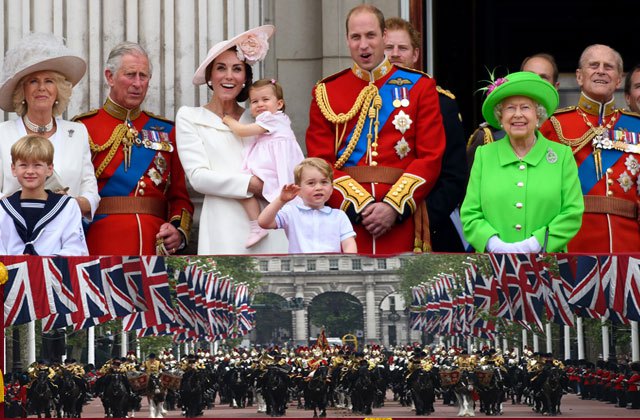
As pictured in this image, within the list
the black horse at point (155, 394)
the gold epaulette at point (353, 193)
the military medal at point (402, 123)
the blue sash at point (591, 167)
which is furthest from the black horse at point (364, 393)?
the blue sash at point (591, 167)

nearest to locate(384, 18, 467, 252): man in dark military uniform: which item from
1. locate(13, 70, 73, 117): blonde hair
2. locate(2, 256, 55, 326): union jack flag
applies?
locate(13, 70, 73, 117): blonde hair

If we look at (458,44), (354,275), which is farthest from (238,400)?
(458,44)

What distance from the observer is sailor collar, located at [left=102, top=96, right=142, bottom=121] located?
8398 millimetres

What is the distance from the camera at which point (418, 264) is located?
675cm

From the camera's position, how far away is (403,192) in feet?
25.4

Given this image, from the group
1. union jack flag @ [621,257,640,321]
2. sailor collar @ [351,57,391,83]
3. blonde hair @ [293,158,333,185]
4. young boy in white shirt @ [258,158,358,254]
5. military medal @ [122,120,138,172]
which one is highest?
sailor collar @ [351,57,391,83]

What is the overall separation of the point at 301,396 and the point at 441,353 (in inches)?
23.8

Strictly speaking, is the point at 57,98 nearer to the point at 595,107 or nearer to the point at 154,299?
the point at 154,299

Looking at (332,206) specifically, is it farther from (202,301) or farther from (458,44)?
(458,44)

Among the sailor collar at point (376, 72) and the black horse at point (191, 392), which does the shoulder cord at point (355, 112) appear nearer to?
the sailor collar at point (376, 72)

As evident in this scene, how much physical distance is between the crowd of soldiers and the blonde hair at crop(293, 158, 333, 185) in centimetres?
105

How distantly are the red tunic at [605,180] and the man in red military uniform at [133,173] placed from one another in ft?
6.29

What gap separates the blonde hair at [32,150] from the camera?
24.2ft

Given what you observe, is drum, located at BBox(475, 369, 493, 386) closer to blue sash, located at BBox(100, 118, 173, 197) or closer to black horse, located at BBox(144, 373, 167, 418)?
black horse, located at BBox(144, 373, 167, 418)
